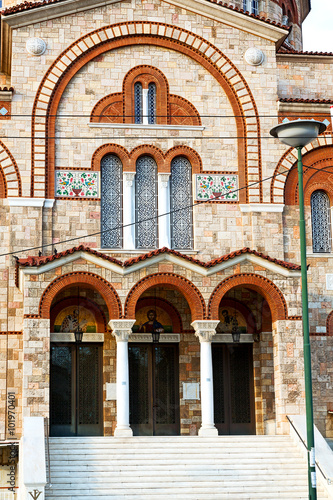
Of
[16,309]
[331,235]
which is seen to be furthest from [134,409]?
[331,235]

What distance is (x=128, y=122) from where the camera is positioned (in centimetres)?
2786

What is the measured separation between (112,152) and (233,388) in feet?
25.7

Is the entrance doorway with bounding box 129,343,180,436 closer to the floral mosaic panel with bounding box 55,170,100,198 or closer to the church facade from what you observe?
the church facade

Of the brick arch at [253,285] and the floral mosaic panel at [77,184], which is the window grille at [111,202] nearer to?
the floral mosaic panel at [77,184]

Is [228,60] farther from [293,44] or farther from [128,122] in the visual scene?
[293,44]

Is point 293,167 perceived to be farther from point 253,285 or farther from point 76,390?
point 76,390

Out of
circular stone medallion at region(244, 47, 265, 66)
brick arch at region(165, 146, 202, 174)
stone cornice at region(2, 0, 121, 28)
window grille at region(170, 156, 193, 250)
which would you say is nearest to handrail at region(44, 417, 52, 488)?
window grille at region(170, 156, 193, 250)

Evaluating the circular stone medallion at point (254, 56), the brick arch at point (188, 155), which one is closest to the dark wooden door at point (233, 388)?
the brick arch at point (188, 155)

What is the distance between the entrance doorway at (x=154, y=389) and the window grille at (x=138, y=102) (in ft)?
22.4

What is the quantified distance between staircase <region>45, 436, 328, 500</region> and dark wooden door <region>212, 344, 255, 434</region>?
294cm

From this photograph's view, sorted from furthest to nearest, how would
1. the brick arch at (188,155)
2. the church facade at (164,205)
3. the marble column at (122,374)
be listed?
1. the brick arch at (188,155)
2. the church facade at (164,205)
3. the marble column at (122,374)

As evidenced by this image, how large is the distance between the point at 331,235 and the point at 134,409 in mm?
7927

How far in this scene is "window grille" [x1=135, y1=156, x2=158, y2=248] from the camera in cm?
2748

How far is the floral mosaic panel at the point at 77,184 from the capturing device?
27.1m
